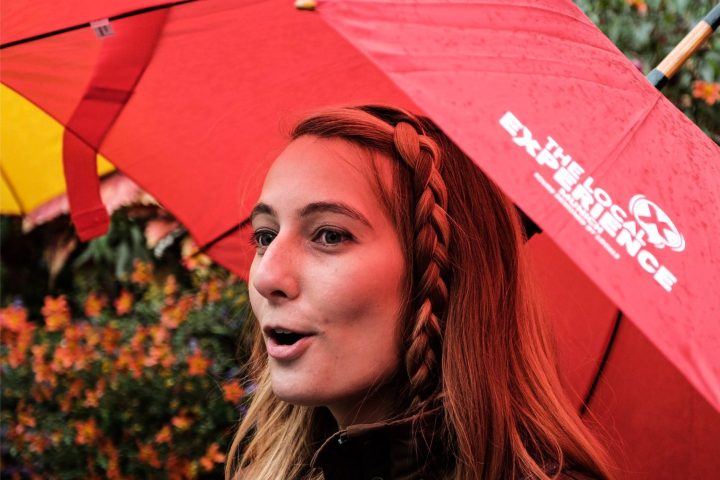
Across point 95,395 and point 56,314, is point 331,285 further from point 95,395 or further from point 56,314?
point 56,314

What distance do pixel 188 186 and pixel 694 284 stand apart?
73.7 inches

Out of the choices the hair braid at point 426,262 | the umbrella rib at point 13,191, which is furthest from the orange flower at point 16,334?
the hair braid at point 426,262

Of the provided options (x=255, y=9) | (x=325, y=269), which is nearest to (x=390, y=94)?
(x=255, y=9)

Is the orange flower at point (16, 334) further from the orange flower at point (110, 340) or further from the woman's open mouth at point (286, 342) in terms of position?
the woman's open mouth at point (286, 342)

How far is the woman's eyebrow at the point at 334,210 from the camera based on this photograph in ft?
7.98

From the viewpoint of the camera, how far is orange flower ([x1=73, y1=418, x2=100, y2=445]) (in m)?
4.39

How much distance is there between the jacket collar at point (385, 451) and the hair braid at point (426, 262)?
2.7 inches

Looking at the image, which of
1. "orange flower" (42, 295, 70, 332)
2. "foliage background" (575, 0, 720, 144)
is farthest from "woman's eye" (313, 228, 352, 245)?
"foliage background" (575, 0, 720, 144)

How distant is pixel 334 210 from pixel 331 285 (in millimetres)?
190

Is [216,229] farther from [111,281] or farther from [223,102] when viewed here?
[111,281]

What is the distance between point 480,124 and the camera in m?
1.92

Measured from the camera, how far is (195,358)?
173 inches

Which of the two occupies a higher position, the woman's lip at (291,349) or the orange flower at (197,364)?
the woman's lip at (291,349)

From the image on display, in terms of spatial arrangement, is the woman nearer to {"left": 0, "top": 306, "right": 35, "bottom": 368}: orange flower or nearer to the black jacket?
the black jacket
